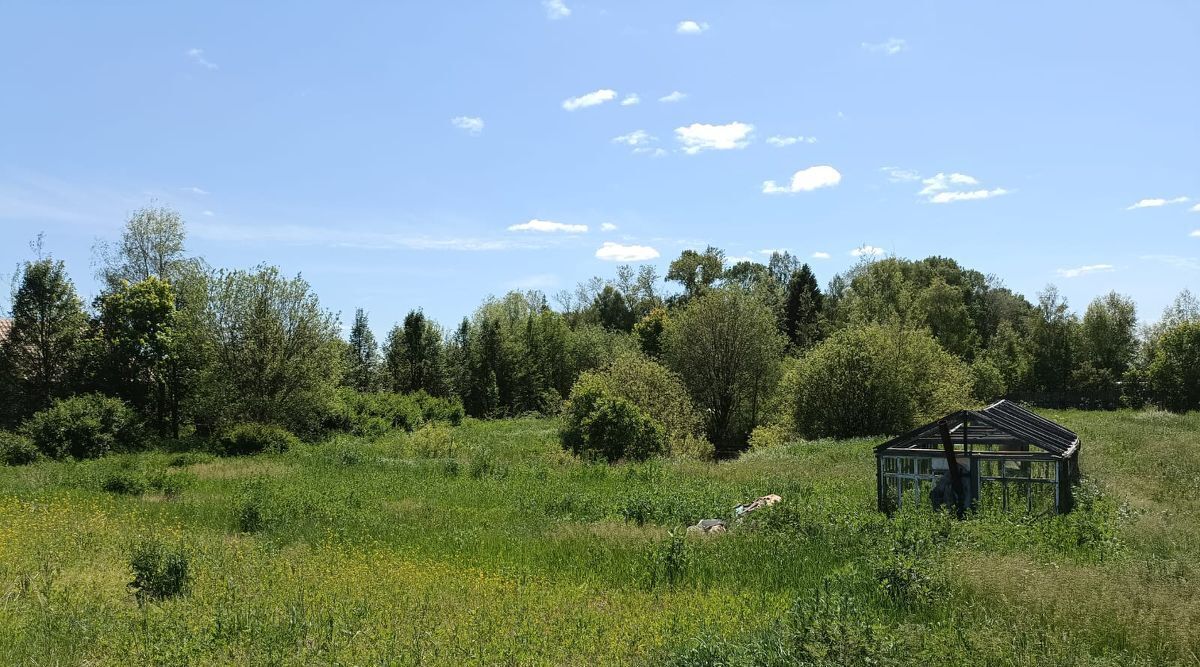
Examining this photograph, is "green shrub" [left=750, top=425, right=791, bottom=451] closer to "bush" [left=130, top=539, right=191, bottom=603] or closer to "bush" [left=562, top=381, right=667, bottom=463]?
"bush" [left=562, top=381, right=667, bottom=463]

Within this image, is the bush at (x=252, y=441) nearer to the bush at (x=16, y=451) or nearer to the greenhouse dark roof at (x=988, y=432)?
the bush at (x=16, y=451)

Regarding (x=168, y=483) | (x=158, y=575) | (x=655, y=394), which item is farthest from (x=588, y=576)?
(x=655, y=394)

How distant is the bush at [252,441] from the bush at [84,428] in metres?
3.90

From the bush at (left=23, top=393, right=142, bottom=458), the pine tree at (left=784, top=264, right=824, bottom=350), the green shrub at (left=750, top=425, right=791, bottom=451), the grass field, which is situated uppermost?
the pine tree at (left=784, top=264, right=824, bottom=350)

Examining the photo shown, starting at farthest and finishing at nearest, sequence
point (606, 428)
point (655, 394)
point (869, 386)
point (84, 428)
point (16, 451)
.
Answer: point (655, 394) < point (869, 386) < point (606, 428) < point (84, 428) < point (16, 451)

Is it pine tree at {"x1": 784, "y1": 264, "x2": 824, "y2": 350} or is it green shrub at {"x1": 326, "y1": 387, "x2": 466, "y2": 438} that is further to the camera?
pine tree at {"x1": 784, "y1": 264, "x2": 824, "y2": 350}

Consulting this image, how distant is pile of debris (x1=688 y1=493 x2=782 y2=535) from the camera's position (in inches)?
544

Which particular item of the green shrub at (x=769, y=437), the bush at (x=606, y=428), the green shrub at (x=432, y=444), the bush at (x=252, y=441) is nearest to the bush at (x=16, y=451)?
the bush at (x=252, y=441)

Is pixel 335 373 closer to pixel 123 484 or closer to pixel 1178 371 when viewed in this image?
pixel 123 484

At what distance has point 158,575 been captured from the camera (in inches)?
384

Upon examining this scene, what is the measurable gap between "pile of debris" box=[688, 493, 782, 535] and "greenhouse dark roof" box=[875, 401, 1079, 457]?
112 inches

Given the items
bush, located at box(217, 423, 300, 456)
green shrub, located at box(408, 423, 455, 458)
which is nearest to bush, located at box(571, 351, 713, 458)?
green shrub, located at box(408, 423, 455, 458)

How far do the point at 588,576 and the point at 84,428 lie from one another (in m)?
25.6

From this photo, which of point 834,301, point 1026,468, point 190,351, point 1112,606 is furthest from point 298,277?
point 834,301
